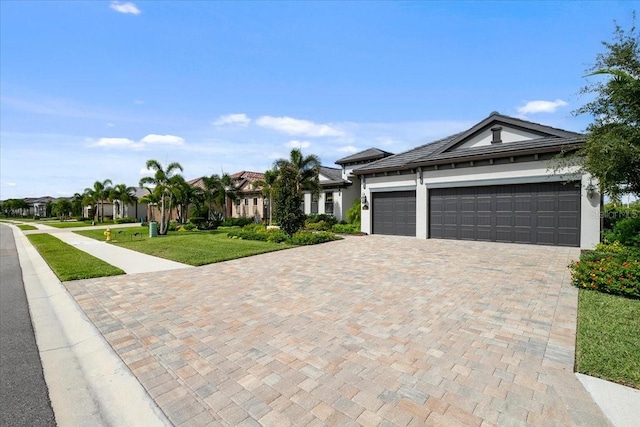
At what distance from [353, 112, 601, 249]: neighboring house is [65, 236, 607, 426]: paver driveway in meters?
5.44

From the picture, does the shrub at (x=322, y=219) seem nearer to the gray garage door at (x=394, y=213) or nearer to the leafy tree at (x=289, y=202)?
the gray garage door at (x=394, y=213)

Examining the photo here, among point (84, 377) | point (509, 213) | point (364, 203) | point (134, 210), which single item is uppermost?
point (364, 203)

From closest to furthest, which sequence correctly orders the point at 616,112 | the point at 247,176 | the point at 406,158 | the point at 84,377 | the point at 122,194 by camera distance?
the point at 84,377, the point at 616,112, the point at 406,158, the point at 247,176, the point at 122,194

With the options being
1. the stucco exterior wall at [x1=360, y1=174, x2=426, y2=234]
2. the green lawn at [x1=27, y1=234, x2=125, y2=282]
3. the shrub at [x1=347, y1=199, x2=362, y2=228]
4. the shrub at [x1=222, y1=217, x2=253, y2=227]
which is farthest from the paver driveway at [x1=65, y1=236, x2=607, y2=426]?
the shrub at [x1=222, y1=217, x2=253, y2=227]

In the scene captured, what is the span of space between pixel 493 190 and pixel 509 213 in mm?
1255

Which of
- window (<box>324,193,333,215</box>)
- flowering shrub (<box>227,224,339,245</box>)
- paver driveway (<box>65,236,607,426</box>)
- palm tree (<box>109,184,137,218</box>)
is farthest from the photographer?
palm tree (<box>109,184,137,218</box>)

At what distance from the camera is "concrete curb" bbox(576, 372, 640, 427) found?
2795 mm

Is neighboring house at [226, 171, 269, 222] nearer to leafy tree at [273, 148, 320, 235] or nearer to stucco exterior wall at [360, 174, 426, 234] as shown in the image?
stucco exterior wall at [360, 174, 426, 234]

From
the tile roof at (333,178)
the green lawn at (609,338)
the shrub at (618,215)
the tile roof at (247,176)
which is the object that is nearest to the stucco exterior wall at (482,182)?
the shrub at (618,215)

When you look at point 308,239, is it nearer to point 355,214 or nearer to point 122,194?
point 355,214

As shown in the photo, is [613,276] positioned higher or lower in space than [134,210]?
lower

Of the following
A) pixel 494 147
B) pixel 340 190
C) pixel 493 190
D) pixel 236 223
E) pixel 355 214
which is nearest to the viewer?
pixel 493 190

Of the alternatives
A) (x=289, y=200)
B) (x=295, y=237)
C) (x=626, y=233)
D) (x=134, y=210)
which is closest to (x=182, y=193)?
(x=289, y=200)

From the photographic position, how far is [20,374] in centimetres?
380
